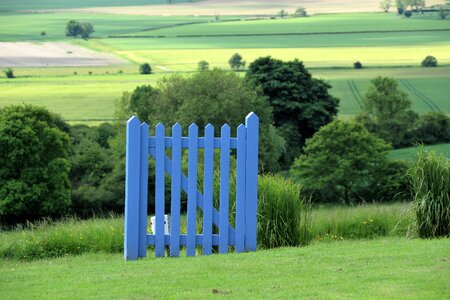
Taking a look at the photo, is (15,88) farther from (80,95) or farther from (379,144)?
(379,144)

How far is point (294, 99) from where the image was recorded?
7981 cm

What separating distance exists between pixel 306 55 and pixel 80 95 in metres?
29.1

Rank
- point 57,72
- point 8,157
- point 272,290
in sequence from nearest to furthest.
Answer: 1. point 272,290
2. point 8,157
3. point 57,72

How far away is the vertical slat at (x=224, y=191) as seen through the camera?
11.2 m

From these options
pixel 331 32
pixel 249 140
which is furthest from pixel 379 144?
pixel 331 32

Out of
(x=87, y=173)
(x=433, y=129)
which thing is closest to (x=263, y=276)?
(x=87, y=173)

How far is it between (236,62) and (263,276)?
9892cm

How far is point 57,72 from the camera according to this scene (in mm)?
104188

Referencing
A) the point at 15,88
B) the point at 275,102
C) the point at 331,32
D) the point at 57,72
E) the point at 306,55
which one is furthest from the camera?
the point at 331,32

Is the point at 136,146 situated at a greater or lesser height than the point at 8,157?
greater

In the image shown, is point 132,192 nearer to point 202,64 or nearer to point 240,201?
point 240,201

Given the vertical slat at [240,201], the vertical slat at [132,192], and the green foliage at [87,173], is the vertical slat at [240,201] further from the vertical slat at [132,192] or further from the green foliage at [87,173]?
the green foliage at [87,173]

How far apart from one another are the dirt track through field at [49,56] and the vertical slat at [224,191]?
91546mm

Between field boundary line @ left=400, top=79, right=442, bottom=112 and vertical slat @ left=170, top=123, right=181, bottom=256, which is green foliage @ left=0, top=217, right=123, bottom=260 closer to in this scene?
vertical slat @ left=170, top=123, right=181, bottom=256
